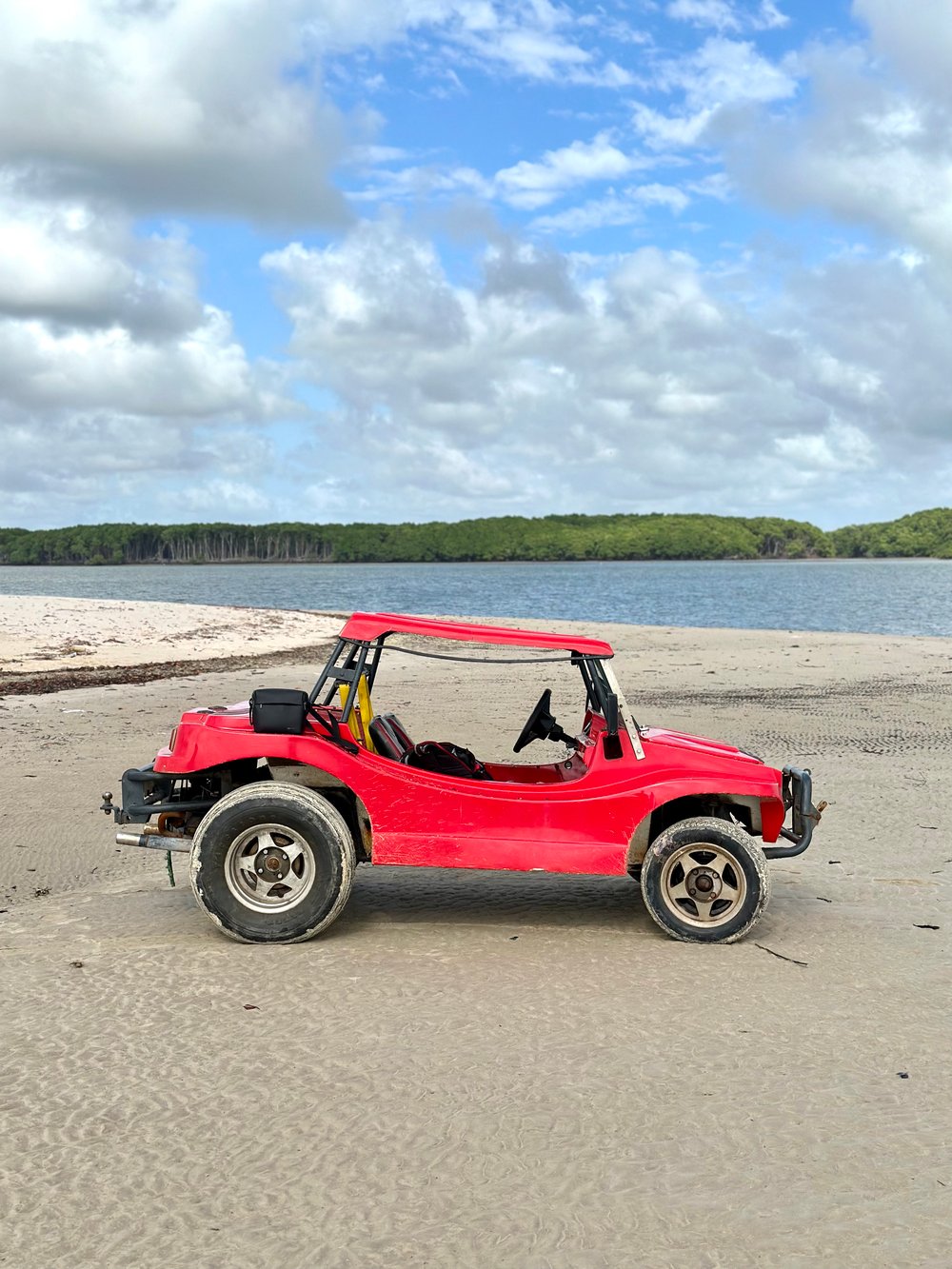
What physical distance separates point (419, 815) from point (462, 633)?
0.95 meters

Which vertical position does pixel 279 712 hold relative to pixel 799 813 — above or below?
above

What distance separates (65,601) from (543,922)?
1355 inches

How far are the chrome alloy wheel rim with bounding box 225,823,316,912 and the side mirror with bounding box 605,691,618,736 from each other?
162 centimetres

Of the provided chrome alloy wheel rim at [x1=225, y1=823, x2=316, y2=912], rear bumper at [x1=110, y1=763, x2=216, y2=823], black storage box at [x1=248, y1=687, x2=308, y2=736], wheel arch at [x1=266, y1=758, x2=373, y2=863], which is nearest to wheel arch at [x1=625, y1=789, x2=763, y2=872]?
wheel arch at [x1=266, y1=758, x2=373, y2=863]

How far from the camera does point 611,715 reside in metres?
5.95

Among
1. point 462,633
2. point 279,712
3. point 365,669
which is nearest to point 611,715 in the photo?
point 462,633

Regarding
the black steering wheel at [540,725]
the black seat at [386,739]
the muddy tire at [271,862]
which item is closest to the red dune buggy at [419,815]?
the muddy tire at [271,862]

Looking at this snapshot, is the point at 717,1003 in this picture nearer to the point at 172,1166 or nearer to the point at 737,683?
the point at 172,1166

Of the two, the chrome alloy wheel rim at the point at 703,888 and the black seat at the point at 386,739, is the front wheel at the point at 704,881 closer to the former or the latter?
the chrome alloy wheel rim at the point at 703,888

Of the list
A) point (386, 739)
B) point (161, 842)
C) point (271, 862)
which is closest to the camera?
point (271, 862)

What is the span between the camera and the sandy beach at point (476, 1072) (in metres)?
3.37

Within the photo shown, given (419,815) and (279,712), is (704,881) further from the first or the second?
(279,712)

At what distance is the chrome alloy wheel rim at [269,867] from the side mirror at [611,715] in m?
1.62

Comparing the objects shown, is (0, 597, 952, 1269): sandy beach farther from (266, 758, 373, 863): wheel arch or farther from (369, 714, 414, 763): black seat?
(369, 714, 414, 763): black seat
